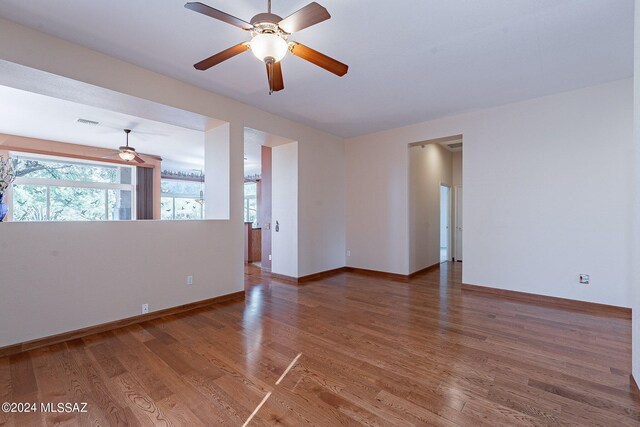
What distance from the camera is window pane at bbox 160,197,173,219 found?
9.34 metres

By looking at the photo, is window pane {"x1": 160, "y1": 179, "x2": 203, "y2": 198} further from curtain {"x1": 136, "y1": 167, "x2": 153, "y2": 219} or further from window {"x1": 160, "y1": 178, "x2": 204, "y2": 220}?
curtain {"x1": 136, "y1": 167, "x2": 153, "y2": 219}

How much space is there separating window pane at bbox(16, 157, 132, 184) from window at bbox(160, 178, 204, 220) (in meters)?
1.39

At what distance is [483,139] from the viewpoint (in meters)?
4.54

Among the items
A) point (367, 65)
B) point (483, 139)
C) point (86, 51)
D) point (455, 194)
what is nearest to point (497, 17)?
point (367, 65)

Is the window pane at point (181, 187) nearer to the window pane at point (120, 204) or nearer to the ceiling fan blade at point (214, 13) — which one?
the window pane at point (120, 204)

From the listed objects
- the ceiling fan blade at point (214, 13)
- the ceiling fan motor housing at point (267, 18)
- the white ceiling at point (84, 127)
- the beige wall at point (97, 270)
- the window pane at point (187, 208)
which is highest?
the white ceiling at point (84, 127)

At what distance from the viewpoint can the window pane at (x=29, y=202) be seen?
623 centimetres

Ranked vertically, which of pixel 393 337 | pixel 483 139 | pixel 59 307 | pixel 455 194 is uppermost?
pixel 483 139

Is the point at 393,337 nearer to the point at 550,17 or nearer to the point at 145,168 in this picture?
the point at 550,17

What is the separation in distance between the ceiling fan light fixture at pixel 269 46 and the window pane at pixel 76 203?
734 centimetres

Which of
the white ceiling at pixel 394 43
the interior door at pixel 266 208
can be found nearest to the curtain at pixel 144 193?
the interior door at pixel 266 208

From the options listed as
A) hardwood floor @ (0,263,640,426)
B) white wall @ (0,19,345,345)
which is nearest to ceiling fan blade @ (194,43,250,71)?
white wall @ (0,19,345,345)

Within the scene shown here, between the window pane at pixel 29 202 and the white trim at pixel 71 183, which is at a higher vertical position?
the white trim at pixel 71 183

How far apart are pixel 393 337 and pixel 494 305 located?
6.37ft
